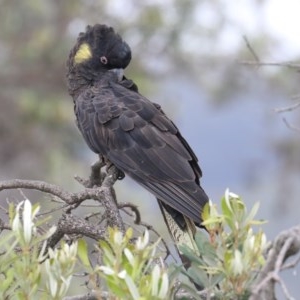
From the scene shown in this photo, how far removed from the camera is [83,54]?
4.44 m

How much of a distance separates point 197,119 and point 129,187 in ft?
14.8

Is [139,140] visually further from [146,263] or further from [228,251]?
[228,251]

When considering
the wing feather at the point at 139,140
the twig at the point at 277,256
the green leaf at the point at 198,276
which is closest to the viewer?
the twig at the point at 277,256

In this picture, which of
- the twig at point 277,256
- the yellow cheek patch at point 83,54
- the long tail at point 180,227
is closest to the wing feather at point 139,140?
the long tail at point 180,227

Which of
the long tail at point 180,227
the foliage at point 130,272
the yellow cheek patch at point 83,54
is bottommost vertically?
the foliage at point 130,272

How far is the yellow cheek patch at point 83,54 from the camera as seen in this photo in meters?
4.41

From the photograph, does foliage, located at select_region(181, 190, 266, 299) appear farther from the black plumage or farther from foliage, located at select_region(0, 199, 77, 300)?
the black plumage

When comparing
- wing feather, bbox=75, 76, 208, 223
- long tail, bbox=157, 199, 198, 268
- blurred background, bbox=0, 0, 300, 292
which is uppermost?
blurred background, bbox=0, 0, 300, 292

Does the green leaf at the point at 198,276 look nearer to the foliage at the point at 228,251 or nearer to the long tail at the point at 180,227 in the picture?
the foliage at the point at 228,251

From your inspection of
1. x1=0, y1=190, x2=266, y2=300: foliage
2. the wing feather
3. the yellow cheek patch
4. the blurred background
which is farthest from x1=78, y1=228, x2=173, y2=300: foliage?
the blurred background

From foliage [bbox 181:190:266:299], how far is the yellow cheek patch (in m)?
2.59

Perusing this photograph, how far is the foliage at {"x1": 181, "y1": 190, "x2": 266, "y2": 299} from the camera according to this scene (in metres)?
1.81

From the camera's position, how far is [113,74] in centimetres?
432

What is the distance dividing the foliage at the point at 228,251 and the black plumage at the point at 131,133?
4.09 feet
